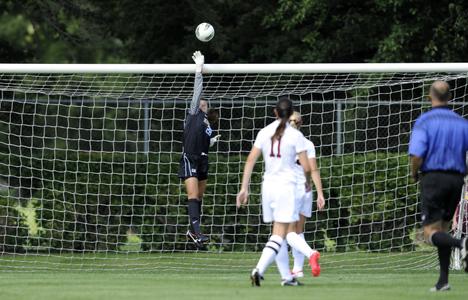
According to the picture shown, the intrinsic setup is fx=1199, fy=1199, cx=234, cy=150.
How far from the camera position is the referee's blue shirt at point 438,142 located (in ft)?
37.0

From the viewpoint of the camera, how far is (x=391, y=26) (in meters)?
24.8

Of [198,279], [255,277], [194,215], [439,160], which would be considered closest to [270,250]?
[255,277]

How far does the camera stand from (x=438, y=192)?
11312 mm

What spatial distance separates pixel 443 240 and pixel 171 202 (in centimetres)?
724

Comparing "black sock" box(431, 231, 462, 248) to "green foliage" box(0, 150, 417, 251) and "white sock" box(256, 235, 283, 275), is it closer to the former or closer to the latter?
"white sock" box(256, 235, 283, 275)

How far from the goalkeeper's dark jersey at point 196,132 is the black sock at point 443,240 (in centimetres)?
477

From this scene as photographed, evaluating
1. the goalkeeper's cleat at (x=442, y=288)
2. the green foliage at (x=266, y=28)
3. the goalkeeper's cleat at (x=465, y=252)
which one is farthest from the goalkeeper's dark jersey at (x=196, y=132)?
the green foliage at (x=266, y=28)

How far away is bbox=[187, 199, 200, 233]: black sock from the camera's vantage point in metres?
15.4

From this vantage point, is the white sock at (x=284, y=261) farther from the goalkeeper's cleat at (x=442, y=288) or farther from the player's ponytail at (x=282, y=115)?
the goalkeeper's cleat at (x=442, y=288)

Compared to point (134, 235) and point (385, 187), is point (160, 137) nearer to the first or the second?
point (134, 235)

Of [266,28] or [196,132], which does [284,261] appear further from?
[266,28]

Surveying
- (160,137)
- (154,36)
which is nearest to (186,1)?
(154,36)

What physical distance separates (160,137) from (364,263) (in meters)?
3.95

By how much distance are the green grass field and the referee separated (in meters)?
0.65
